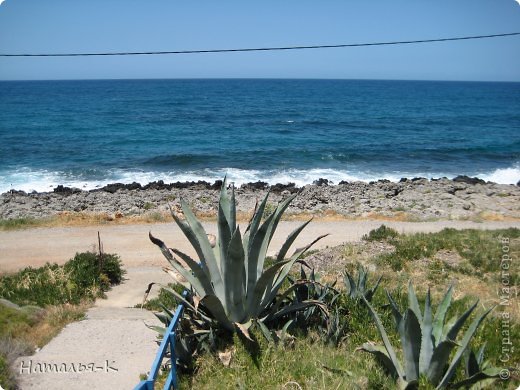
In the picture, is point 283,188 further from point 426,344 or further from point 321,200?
point 426,344

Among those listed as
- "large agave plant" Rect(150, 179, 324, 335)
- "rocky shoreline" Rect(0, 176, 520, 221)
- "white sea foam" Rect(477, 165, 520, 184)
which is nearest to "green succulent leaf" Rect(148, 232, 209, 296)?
"large agave plant" Rect(150, 179, 324, 335)

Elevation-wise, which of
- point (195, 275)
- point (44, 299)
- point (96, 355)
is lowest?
point (44, 299)

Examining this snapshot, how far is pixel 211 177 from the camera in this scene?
32.0 metres

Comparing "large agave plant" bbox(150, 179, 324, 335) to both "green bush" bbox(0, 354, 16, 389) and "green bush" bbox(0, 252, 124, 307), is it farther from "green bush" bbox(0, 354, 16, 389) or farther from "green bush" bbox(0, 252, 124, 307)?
"green bush" bbox(0, 252, 124, 307)

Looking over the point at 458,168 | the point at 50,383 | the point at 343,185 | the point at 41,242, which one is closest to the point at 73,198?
the point at 41,242

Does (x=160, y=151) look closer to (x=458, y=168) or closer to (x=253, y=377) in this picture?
(x=458, y=168)

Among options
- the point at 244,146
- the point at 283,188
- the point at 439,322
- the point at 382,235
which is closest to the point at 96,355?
the point at 439,322

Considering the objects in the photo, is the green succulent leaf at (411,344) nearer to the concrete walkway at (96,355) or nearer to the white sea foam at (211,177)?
the concrete walkway at (96,355)

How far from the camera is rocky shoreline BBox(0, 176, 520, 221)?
19391mm

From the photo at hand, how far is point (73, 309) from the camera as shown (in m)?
8.20

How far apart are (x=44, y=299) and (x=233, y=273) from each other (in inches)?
198

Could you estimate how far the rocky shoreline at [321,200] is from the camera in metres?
19.4

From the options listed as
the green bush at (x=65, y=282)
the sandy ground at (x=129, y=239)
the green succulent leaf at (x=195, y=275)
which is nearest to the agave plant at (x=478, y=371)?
the green succulent leaf at (x=195, y=275)

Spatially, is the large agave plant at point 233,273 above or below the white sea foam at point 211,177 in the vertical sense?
above
